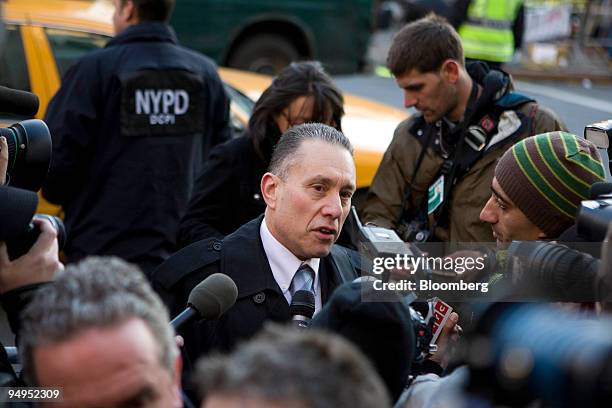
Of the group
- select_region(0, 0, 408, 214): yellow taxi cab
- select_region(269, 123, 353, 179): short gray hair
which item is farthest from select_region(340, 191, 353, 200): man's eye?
select_region(0, 0, 408, 214): yellow taxi cab

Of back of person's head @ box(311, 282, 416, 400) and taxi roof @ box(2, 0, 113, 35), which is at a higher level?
back of person's head @ box(311, 282, 416, 400)

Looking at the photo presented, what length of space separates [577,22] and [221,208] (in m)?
11.7

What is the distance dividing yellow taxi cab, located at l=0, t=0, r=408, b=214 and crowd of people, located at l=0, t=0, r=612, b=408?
310 millimetres

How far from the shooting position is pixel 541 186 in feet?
10.9

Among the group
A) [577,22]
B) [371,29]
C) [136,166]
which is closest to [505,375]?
[136,166]

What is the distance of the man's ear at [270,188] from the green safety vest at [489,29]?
6345mm

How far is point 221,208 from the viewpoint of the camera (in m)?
4.98

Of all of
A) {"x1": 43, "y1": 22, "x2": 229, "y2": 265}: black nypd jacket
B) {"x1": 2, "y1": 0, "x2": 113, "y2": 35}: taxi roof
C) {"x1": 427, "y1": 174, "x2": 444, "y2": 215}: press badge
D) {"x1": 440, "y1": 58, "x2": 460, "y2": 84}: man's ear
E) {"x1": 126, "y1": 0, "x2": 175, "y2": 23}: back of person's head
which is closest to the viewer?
{"x1": 427, "y1": 174, "x2": 444, "y2": 215}: press badge

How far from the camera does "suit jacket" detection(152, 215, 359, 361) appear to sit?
11.4 ft

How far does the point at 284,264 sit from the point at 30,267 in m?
1.13

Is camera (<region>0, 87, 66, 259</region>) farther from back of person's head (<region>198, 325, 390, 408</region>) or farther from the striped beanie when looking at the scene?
the striped beanie

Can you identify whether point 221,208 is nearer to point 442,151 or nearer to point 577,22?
point 442,151


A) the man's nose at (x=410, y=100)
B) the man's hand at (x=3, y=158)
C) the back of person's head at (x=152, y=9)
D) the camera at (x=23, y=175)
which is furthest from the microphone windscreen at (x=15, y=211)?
the back of person's head at (x=152, y=9)

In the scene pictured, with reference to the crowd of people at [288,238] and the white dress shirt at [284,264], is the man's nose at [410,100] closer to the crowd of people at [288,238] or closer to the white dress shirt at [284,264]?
the crowd of people at [288,238]
